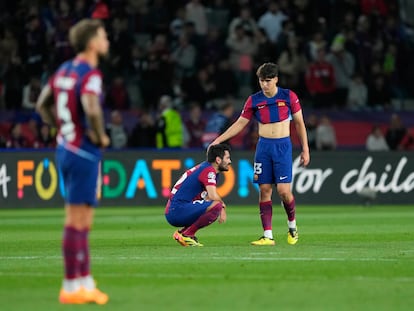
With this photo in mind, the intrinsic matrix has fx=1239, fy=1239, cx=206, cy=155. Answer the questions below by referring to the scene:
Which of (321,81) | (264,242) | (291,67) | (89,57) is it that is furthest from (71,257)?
(321,81)

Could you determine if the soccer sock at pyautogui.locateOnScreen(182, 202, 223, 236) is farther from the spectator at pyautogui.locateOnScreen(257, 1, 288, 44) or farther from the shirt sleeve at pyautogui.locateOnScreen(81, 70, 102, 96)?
the spectator at pyautogui.locateOnScreen(257, 1, 288, 44)

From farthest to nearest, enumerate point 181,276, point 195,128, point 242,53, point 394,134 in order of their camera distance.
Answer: point 242,53, point 195,128, point 394,134, point 181,276

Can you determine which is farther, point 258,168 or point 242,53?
point 242,53

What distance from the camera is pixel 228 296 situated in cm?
1015

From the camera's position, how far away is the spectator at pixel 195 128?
2850cm

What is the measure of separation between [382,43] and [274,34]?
9.05ft

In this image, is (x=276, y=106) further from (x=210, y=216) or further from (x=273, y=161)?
(x=210, y=216)

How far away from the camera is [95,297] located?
31.9 feet

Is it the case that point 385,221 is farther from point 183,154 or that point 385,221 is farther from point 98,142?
point 98,142

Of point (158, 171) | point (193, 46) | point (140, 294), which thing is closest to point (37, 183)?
point (158, 171)

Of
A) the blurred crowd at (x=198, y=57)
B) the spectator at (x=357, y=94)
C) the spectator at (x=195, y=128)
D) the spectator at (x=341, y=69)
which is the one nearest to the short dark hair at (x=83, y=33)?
the blurred crowd at (x=198, y=57)

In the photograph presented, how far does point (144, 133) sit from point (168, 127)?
66 centimetres

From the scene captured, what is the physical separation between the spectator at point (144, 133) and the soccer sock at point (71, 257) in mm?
17871

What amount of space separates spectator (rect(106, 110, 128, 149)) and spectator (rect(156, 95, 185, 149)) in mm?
803
